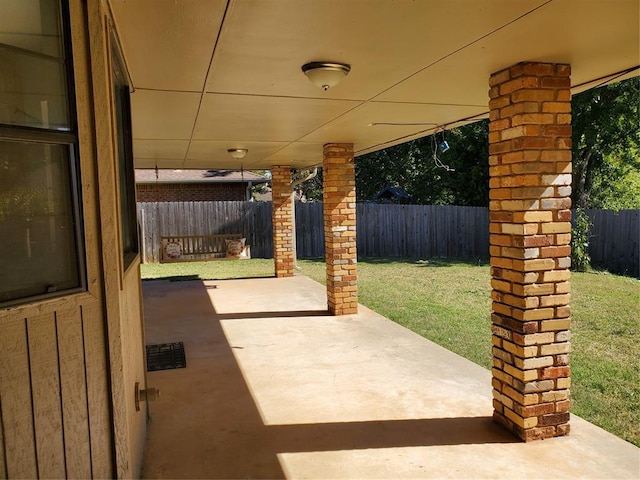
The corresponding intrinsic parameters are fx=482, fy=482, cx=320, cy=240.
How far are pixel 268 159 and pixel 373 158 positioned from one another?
53.5 feet

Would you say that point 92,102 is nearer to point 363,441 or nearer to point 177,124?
point 363,441

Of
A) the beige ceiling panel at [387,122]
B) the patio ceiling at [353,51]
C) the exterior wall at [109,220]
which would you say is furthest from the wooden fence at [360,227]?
the exterior wall at [109,220]

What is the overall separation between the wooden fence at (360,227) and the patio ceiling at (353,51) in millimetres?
10250

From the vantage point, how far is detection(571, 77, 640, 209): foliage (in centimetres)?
1150

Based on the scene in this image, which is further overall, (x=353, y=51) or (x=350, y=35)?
(x=353, y=51)

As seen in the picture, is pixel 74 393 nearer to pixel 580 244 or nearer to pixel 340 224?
pixel 340 224

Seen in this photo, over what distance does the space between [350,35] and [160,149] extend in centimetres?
514

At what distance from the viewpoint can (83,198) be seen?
73.2 inches

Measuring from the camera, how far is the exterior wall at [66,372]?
1.59 metres

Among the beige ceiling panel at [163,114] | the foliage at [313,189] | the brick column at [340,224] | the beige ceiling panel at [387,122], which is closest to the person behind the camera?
the beige ceiling panel at [163,114]

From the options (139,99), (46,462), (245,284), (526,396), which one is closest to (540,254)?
(526,396)

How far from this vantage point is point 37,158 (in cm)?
170

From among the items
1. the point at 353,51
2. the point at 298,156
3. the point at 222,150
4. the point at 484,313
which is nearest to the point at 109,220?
the point at 353,51

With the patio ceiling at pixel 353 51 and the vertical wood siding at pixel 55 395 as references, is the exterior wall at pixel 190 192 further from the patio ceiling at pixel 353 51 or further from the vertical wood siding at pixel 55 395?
the vertical wood siding at pixel 55 395
